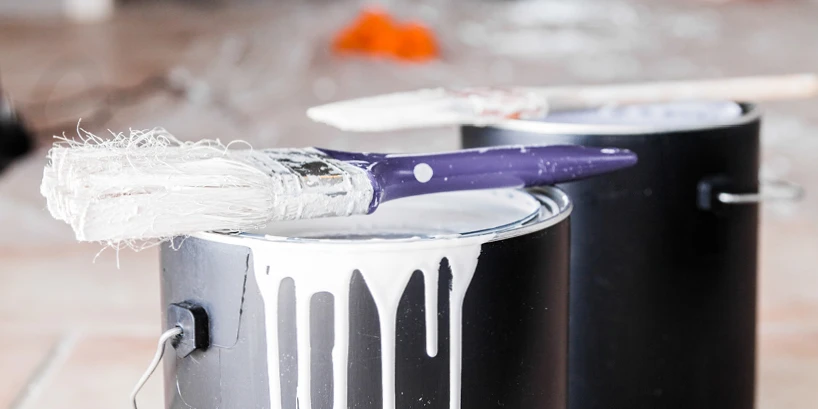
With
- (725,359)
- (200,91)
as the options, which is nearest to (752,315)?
(725,359)

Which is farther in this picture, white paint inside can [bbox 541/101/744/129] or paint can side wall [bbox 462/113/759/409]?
white paint inside can [bbox 541/101/744/129]

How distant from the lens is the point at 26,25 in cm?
360

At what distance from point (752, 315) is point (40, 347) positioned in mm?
596

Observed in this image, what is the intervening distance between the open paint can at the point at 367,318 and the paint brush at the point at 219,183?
2cm

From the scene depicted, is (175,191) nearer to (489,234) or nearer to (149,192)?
(149,192)

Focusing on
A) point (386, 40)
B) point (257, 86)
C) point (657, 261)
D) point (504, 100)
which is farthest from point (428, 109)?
point (386, 40)

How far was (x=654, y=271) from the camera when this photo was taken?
22.0 inches

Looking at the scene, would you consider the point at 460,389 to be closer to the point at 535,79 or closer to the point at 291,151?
the point at 291,151

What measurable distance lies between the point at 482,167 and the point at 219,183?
124 mm

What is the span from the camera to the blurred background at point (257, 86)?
871mm

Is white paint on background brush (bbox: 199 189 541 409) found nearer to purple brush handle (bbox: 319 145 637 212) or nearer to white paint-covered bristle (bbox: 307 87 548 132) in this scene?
purple brush handle (bbox: 319 145 637 212)

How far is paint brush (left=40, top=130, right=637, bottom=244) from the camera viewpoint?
382mm

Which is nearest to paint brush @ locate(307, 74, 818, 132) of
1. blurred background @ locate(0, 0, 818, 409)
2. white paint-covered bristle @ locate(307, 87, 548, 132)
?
white paint-covered bristle @ locate(307, 87, 548, 132)

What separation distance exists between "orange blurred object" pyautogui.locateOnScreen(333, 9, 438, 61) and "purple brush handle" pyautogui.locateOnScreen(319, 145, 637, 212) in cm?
187
